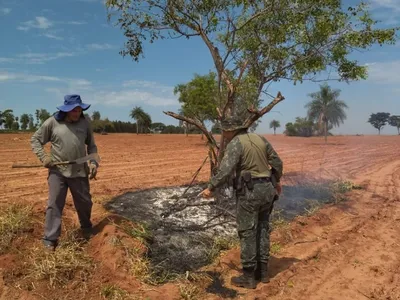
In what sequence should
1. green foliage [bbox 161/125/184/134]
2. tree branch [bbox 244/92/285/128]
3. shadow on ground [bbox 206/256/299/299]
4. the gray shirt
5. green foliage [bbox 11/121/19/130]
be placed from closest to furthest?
shadow on ground [bbox 206/256/299/299], the gray shirt, tree branch [bbox 244/92/285/128], green foliage [bbox 11/121/19/130], green foliage [bbox 161/125/184/134]

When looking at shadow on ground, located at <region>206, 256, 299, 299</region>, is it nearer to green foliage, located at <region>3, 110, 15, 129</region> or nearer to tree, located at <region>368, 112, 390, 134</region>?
green foliage, located at <region>3, 110, 15, 129</region>

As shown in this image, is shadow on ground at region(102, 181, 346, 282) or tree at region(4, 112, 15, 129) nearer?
shadow on ground at region(102, 181, 346, 282)

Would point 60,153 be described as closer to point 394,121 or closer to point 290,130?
point 290,130

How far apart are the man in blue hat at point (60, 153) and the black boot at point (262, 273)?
247 cm

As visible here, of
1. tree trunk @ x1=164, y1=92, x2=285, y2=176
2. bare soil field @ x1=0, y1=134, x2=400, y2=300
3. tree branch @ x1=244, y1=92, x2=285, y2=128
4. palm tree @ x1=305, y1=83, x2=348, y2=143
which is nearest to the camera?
bare soil field @ x1=0, y1=134, x2=400, y2=300

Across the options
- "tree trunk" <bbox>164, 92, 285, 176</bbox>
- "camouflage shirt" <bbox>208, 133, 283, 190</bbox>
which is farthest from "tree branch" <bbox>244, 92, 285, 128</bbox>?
"camouflage shirt" <bbox>208, 133, 283, 190</bbox>

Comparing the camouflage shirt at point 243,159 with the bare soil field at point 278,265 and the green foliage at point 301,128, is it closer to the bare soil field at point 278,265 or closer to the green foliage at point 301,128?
the bare soil field at point 278,265

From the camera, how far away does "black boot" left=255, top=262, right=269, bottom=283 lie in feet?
15.3

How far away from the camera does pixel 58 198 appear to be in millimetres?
4914

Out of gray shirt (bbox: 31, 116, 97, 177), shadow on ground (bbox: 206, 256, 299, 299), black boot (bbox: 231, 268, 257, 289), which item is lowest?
shadow on ground (bbox: 206, 256, 299, 299)

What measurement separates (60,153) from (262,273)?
115 inches

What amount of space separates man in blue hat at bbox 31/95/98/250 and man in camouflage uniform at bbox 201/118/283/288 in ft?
5.76

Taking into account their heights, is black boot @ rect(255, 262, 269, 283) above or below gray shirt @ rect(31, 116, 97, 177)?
below

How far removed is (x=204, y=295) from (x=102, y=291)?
109 centimetres
